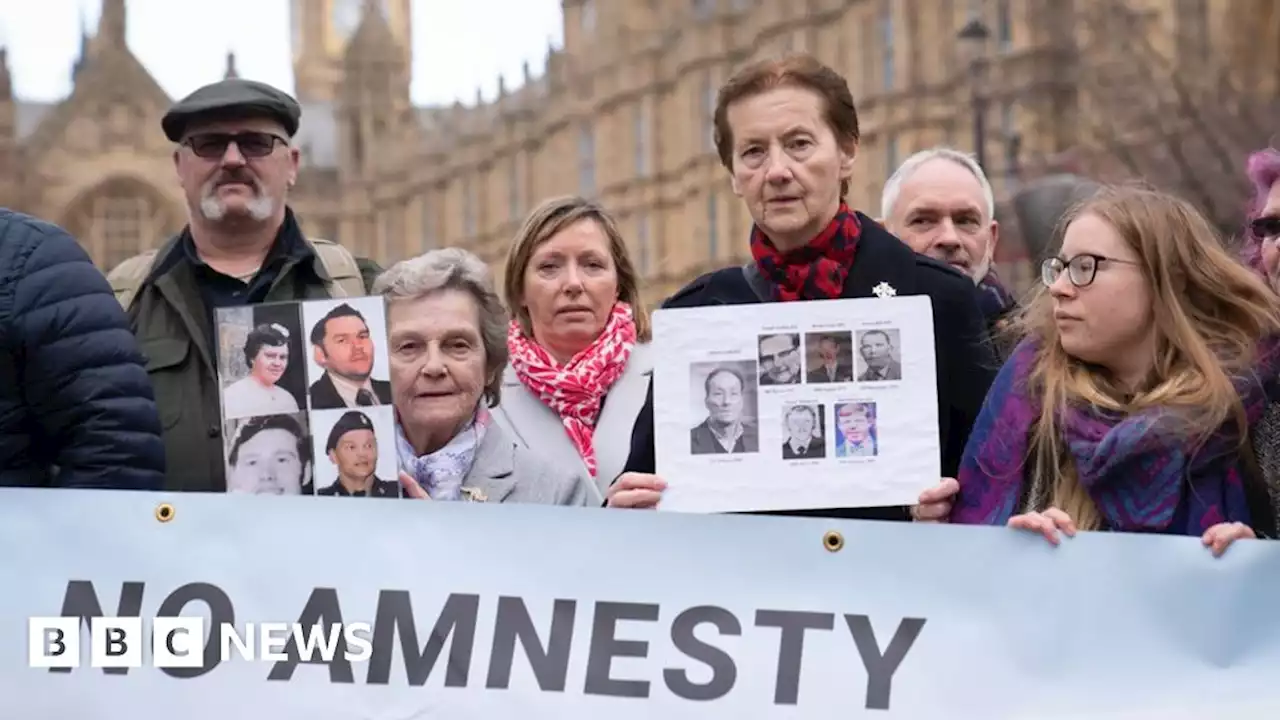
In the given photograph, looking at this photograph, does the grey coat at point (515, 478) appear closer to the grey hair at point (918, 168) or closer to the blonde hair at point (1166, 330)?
the blonde hair at point (1166, 330)

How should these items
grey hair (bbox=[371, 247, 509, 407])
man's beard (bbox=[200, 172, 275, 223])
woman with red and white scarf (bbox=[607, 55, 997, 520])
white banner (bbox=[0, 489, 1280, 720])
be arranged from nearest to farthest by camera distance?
white banner (bbox=[0, 489, 1280, 720])
woman with red and white scarf (bbox=[607, 55, 997, 520])
grey hair (bbox=[371, 247, 509, 407])
man's beard (bbox=[200, 172, 275, 223])

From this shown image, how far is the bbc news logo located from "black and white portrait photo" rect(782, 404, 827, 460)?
786mm

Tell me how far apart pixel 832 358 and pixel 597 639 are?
2.09 ft

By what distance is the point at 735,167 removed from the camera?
4520 mm

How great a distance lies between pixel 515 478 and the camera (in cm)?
470

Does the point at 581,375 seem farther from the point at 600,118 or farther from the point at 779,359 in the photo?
the point at 600,118

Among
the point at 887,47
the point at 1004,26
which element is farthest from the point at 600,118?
the point at 1004,26

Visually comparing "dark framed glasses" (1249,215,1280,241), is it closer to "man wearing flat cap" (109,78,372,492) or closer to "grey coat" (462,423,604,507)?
"grey coat" (462,423,604,507)

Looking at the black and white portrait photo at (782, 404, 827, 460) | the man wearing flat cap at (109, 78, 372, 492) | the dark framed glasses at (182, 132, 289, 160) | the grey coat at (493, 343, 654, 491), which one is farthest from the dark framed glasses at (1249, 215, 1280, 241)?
the dark framed glasses at (182, 132, 289, 160)

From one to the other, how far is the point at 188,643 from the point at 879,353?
1.29 meters

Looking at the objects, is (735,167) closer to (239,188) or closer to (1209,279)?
(1209,279)

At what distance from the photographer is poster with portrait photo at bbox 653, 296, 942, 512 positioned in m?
4.12

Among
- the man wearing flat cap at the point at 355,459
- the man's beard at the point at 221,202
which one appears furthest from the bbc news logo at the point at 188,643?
the man's beard at the point at 221,202
